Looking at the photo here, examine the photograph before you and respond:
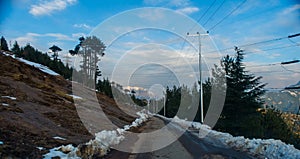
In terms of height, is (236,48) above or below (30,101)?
above

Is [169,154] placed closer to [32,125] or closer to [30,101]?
[32,125]

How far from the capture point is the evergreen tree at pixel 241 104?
124 ft

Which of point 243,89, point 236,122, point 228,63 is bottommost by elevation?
point 236,122

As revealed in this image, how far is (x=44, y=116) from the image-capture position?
16.3m

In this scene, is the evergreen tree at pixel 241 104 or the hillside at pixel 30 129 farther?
the evergreen tree at pixel 241 104

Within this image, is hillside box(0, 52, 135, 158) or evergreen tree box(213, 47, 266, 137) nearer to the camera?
hillside box(0, 52, 135, 158)

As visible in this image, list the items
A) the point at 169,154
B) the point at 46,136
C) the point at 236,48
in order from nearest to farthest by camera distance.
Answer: the point at 169,154 < the point at 46,136 < the point at 236,48

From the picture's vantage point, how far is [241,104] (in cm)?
3788

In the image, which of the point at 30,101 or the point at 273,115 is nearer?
the point at 30,101

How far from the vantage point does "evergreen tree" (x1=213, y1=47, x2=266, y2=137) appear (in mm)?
37656

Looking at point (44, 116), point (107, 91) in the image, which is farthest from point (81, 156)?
point (107, 91)

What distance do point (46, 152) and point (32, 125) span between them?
4667 mm

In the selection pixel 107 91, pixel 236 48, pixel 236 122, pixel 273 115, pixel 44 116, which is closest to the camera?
pixel 44 116

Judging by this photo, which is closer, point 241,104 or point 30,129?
point 30,129
